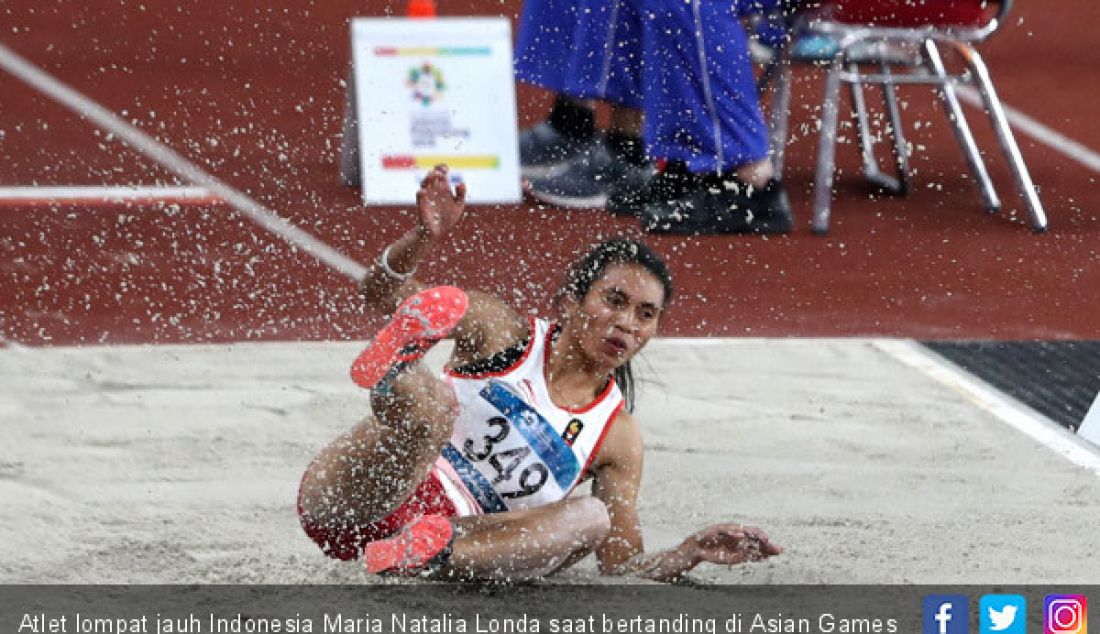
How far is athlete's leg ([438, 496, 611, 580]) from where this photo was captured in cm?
352

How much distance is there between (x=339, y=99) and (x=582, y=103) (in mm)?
1260

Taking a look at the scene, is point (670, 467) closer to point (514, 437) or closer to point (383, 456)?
point (514, 437)

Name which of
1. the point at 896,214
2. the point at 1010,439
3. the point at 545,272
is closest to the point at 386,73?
the point at 545,272

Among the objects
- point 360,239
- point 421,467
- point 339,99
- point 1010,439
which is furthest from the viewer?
point 339,99

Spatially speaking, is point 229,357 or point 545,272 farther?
point 545,272

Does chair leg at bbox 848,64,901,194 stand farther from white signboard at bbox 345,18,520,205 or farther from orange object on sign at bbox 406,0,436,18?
orange object on sign at bbox 406,0,436,18

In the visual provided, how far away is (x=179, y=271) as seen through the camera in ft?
19.9

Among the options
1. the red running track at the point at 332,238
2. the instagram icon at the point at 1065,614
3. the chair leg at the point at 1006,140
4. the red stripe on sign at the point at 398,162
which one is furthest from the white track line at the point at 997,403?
the red stripe on sign at the point at 398,162

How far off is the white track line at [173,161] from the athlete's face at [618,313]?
248 centimetres

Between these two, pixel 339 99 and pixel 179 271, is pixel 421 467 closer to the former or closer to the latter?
pixel 179 271

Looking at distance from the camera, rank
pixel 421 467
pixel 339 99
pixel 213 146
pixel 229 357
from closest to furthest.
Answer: pixel 421 467 → pixel 229 357 → pixel 213 146 → pixel 339 99

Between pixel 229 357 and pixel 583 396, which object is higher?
pixel 583 396

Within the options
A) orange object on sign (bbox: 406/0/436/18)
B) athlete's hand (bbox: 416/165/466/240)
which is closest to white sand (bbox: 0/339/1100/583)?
athlete's hand (bbox: 416/165/466/240)

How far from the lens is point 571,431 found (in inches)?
144
